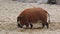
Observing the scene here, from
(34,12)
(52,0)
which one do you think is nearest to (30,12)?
(34,12)

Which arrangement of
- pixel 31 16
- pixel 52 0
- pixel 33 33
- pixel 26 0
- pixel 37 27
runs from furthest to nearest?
pixel 26 0, pixel 52 0, pixel 37 27, pixel 31 16, pixel 33 33

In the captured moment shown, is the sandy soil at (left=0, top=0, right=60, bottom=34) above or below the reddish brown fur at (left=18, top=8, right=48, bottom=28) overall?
below

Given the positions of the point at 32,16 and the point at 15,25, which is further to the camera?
the point at 15,25

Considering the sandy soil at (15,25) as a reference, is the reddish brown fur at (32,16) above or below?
above

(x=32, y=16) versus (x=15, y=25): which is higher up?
(x=32, y=16)

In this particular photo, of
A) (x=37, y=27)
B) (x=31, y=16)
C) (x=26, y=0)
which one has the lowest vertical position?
(x=26, y=0)

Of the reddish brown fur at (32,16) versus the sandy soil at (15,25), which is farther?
the reddish brown fur at (32,16)

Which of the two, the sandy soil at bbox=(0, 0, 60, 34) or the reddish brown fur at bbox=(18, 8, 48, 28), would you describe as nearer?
the sandy soil at bbox=(0, 0, 60, 34)

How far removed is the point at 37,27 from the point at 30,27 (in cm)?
24

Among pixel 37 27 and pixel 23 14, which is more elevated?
pixel 23 14

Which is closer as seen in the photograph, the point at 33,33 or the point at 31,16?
the point at 33,33

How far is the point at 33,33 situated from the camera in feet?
13.7

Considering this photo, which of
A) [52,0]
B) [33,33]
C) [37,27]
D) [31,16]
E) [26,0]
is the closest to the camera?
[33,33]

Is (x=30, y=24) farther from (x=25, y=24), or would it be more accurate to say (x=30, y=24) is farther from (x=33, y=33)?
(x=33, y=33)
